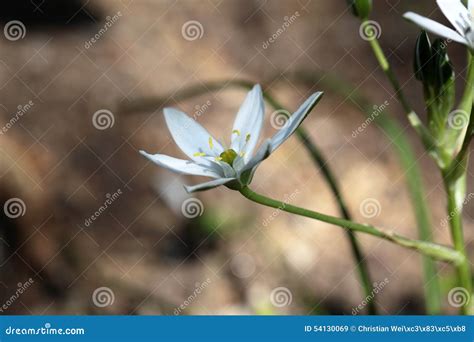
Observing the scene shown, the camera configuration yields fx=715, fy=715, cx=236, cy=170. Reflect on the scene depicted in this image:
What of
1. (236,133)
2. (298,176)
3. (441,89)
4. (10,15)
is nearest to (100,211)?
(298,176)

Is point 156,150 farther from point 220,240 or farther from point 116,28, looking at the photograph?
point 116,28

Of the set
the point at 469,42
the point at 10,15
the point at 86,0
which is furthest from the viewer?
the point at 86,0

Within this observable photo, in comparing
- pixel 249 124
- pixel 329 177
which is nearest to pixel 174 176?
pixel 329 177

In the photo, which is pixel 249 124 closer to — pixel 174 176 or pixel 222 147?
pixel 222 147

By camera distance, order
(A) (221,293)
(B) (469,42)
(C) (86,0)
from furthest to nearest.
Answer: (C) (86,0) → (A) (221,293) → (B) (469,42)

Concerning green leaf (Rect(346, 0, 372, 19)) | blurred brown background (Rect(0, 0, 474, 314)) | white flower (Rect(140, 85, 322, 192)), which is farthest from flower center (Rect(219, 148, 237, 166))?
blurred brown background (Rect(0, 0, 474, 314))

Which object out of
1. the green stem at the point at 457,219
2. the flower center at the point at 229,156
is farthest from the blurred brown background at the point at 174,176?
the flower center at the point at 229,156

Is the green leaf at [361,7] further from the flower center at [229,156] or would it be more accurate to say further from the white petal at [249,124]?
the flower center at [229,156]
